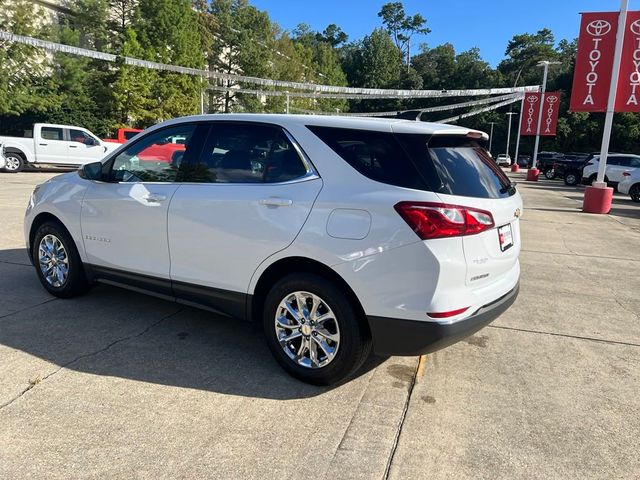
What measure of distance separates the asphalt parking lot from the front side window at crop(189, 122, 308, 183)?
1363 millimetres

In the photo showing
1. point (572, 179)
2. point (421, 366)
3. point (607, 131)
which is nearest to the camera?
point (421, 366)

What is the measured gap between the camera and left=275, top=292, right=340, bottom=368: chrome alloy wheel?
3.27m

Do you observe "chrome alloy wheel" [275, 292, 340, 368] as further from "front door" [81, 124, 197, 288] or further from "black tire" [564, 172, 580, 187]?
"black tire" [564, 172, 580, 187]

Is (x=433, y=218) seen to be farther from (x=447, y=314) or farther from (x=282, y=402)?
(x=282, y=402)

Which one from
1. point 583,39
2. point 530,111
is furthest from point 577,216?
point 530,111

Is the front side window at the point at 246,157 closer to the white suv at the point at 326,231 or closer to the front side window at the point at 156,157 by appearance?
the white suv at the point at 326,231

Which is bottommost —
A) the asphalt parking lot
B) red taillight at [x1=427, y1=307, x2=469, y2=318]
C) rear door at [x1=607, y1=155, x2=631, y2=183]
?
the asphalt parking lot

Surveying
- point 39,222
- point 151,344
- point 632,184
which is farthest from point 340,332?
point 632,184

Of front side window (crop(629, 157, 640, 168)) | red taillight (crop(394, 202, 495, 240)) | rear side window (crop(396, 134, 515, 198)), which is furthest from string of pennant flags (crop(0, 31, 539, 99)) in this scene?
red taillight (crop(394, 202, 495, 240))

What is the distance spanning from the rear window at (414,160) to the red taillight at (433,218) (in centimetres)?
12

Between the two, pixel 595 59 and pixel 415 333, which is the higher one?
pixel 595 59

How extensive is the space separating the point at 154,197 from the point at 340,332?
1897 millimetres

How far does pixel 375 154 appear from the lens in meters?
3.18

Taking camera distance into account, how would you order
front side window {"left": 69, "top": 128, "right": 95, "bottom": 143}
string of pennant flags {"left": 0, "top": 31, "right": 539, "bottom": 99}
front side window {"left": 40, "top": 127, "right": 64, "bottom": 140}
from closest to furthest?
1. front side window {"left": 40, "top": 127, "right": 64, "bottom": 140}
2. front side window {"left": 69, "top": 128, "right": 95, "bottom": 143}
3. string of pennant flags {"left": 0, "top": 31, "right": 539, "bottom": 99}
